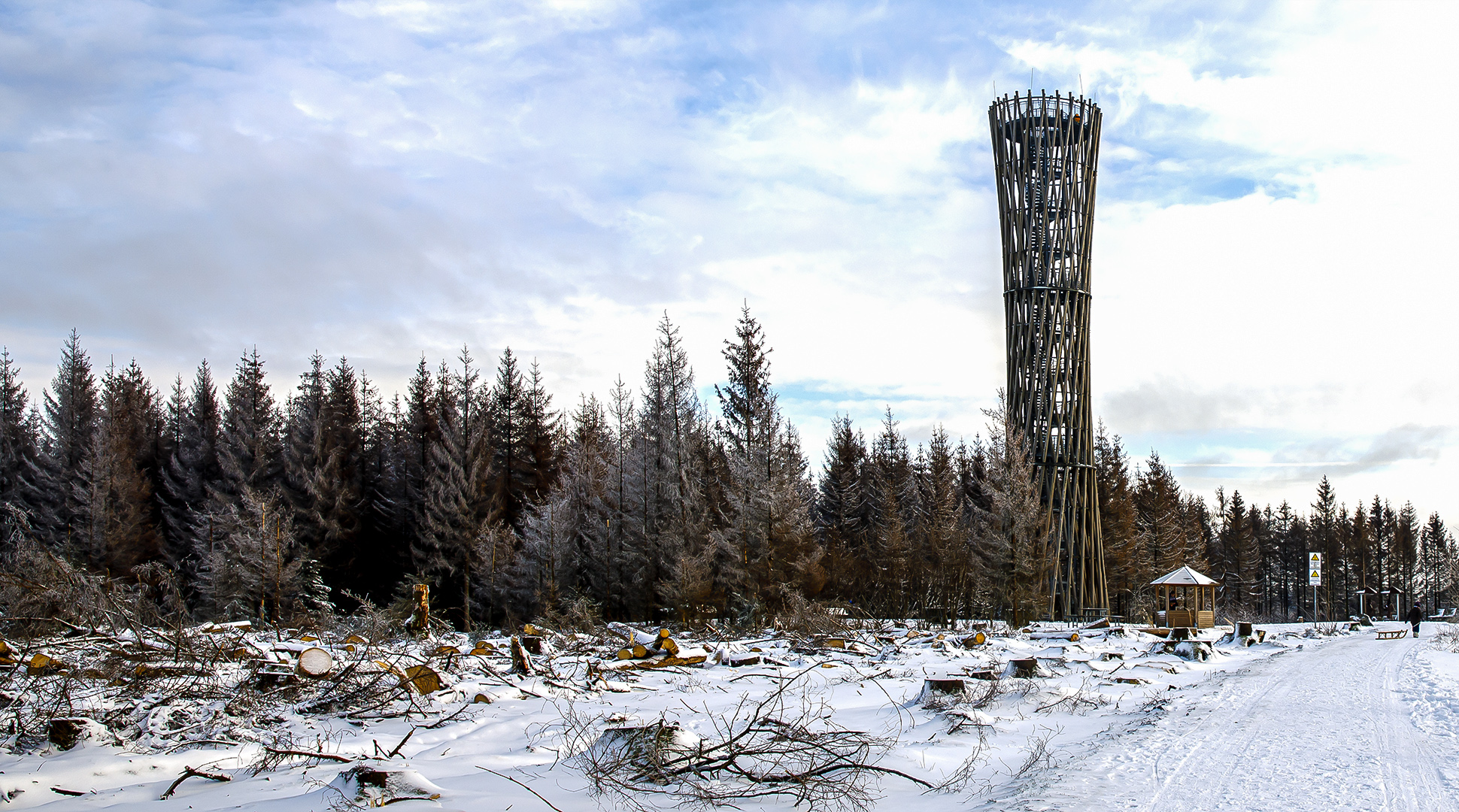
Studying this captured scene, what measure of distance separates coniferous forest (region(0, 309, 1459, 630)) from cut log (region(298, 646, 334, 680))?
43.9 feet

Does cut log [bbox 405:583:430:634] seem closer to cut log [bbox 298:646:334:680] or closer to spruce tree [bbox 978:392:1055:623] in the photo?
cut log [bbox 298:646:334:680]

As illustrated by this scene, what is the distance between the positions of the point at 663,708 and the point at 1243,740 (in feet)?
16.8

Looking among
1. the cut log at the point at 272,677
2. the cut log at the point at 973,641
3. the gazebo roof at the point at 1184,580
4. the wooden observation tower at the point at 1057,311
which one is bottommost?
the cut log at the point at 973,641

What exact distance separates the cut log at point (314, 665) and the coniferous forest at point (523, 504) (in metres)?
13.4

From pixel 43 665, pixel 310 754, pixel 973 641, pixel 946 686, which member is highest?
pixel 43 665

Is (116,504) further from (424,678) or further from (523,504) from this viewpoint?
(424,678)

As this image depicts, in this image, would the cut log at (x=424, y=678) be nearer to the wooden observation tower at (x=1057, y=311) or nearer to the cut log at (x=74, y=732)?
the cut log at (x=74, y=732)

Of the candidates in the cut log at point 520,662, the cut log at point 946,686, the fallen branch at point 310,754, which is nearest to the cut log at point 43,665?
the fallen branch at point 310,754

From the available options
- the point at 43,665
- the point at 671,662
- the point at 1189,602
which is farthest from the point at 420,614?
the point at 1189,602

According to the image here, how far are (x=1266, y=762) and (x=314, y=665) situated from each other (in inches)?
309

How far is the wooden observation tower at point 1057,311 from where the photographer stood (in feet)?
109

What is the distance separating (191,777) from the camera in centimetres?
636

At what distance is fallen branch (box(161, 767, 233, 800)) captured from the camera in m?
5.93

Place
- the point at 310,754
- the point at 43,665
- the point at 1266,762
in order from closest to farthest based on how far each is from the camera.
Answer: the point at 310,754
the point at 1266,762
the point at 43,665
